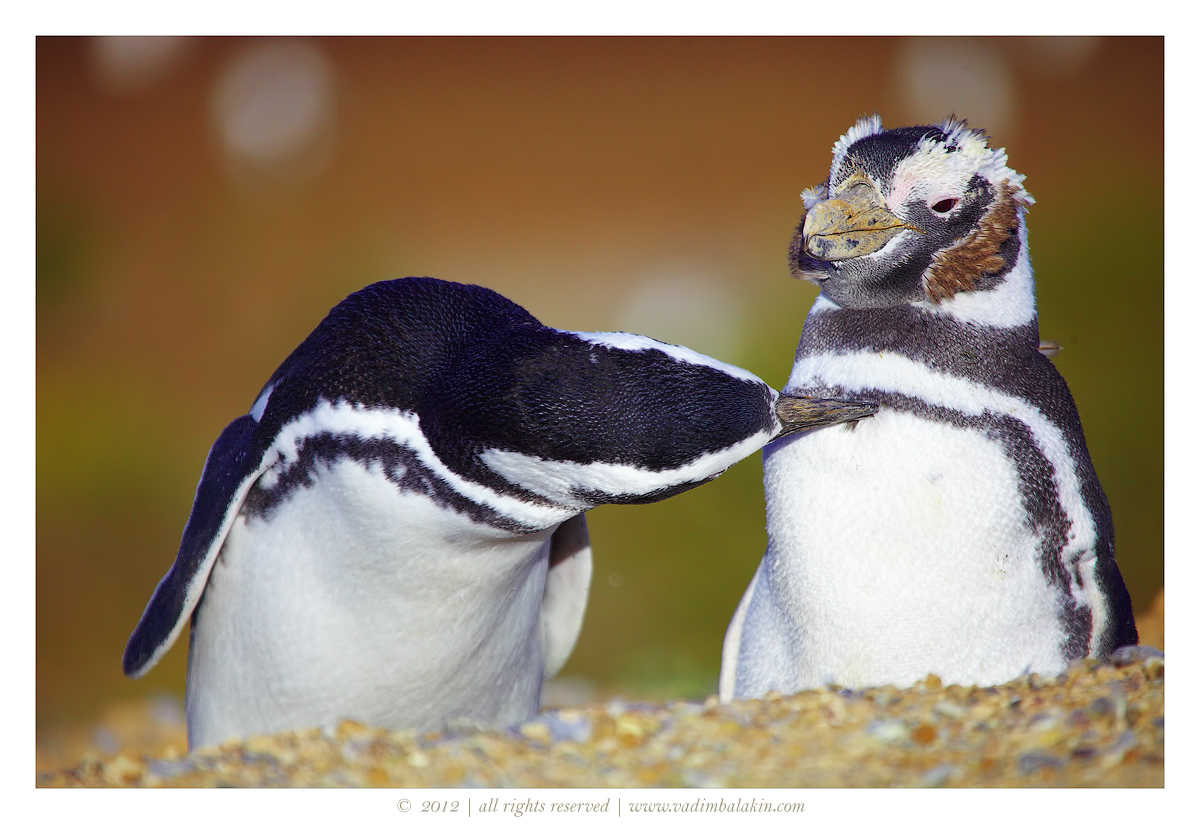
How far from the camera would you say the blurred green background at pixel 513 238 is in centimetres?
229

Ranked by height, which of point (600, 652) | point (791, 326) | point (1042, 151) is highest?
point (1042, 151)

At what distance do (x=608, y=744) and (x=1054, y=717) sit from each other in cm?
56

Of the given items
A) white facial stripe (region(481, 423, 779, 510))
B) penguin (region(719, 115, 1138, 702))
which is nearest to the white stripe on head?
penguin (region(719, 115, 1138, 702))

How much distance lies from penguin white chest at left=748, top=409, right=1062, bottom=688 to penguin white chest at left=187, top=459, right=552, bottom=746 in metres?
0.49

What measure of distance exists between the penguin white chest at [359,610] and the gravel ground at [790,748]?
156mm

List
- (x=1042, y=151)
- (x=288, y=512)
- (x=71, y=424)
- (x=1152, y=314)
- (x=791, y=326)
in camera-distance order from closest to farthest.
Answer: (x=288, y=512) < (x=1152, y=314) < (x=1042, y=151) < (x=71, y=424) < (x=791, y=326)

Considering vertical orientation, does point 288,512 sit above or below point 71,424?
below

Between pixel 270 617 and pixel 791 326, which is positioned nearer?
pixel 270 617

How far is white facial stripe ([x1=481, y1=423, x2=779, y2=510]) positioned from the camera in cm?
118

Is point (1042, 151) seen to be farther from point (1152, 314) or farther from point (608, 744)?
point (608, 744)

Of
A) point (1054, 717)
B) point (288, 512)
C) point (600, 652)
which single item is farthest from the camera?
point (600, 652)

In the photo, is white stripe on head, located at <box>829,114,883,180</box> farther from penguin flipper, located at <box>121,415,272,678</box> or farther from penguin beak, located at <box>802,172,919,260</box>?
penguin flipper, located at <box>121,415,272,678</box>

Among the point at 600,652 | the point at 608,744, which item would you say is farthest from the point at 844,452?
the point at 600,652

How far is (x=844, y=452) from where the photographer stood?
4.70 ft
